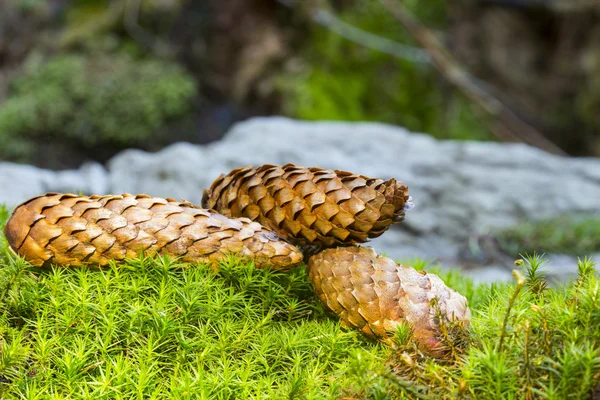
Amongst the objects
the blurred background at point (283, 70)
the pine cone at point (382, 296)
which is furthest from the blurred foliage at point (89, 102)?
the pine cone at point (382, 296)

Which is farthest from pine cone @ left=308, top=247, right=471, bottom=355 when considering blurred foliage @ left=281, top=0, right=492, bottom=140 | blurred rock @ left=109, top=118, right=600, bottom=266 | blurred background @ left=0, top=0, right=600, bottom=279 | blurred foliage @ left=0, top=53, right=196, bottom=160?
blurred foliage @ left=281, top=0, right=492, bottom=140

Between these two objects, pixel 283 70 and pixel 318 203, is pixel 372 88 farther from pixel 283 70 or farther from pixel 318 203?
pixel 318 203

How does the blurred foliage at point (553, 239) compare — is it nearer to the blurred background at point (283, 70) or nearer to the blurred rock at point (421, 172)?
the blurred rock at point (421, 172)

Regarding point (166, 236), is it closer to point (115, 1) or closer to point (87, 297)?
point (87, 297)

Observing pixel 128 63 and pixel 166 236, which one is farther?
pixel 128 63

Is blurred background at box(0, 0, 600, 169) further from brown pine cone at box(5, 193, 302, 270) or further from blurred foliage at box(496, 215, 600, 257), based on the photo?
brown pine cone at box(5, 193, 302, 270)

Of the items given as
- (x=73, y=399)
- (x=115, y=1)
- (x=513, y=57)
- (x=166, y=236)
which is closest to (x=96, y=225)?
(x=166, y=236)

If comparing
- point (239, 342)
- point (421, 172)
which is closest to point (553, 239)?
point (421, 172)
